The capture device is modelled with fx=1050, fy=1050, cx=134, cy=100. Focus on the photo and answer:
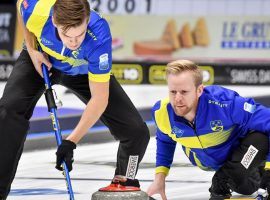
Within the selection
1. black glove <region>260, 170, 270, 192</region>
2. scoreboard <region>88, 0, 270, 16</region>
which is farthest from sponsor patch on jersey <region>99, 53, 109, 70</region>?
scoreboard <region>88, 0, 270, 16</region>

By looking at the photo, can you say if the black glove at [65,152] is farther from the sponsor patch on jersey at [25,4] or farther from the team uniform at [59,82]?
the sponsor patch on jersey at [25,4]

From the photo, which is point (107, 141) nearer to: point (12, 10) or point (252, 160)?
point (252, 160)

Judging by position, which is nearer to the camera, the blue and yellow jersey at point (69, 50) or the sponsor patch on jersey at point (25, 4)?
the blue and yellow jersey at point (69, 50)

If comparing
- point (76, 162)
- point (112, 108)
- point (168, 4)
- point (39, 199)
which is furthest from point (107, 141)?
point (168, 4)

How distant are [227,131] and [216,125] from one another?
110 mm

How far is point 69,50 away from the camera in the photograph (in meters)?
5.38

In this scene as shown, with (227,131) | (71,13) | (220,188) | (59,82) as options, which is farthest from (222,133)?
(71,13)

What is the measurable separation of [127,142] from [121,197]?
0.37 metres

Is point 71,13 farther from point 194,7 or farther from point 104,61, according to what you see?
point 194,7

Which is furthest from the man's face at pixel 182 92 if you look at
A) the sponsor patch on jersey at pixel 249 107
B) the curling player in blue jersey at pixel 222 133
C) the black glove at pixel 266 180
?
the black glove at pixel 266 180

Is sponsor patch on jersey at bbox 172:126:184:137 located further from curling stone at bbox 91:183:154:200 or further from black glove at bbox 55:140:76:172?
black glove at bbox 55:140:76:172

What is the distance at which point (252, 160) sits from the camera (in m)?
Result: 5.55

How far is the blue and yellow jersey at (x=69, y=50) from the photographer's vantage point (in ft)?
17.3

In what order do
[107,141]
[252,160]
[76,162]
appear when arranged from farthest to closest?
[107,141], [76,162], [252,160]
